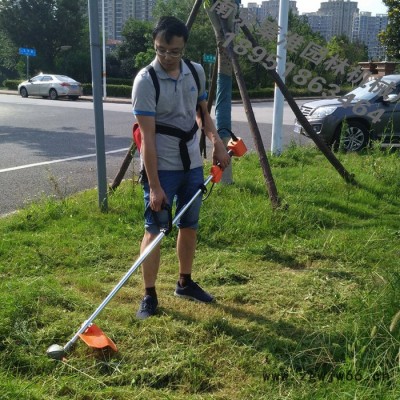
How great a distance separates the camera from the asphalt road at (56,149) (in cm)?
703

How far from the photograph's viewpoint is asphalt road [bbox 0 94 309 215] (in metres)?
7.03

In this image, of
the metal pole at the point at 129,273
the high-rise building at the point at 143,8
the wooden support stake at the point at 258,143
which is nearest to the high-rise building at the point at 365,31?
the high-rise building at the point at 143,8

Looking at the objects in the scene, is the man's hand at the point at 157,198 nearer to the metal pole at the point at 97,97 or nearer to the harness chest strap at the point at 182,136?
the harness chest strap at the point at 182,136

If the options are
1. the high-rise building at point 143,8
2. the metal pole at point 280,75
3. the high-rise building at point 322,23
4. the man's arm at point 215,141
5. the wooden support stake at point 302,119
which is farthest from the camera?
the high-rise building at point 143,8

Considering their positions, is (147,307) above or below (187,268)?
below

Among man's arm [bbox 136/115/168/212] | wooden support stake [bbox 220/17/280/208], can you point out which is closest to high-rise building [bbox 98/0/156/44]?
wooden support stake [bbox 220/17/280/208]

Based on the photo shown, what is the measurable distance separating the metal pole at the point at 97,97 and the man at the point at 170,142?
6.61ft

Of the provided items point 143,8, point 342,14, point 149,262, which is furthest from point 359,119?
point 143,8

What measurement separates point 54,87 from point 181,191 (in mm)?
24967

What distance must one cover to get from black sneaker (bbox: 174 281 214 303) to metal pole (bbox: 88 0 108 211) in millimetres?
2026

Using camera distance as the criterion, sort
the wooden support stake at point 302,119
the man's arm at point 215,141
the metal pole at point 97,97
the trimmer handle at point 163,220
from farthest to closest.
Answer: the wooden support stake at point 302,119 < the metal pole at point 97,97 < the man's arm at point 215,141 < the trimmer handle at point 163,220

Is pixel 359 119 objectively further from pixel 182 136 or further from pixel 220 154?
pixel 182 136

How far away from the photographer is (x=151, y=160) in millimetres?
3131

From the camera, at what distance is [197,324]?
10.7 feet
